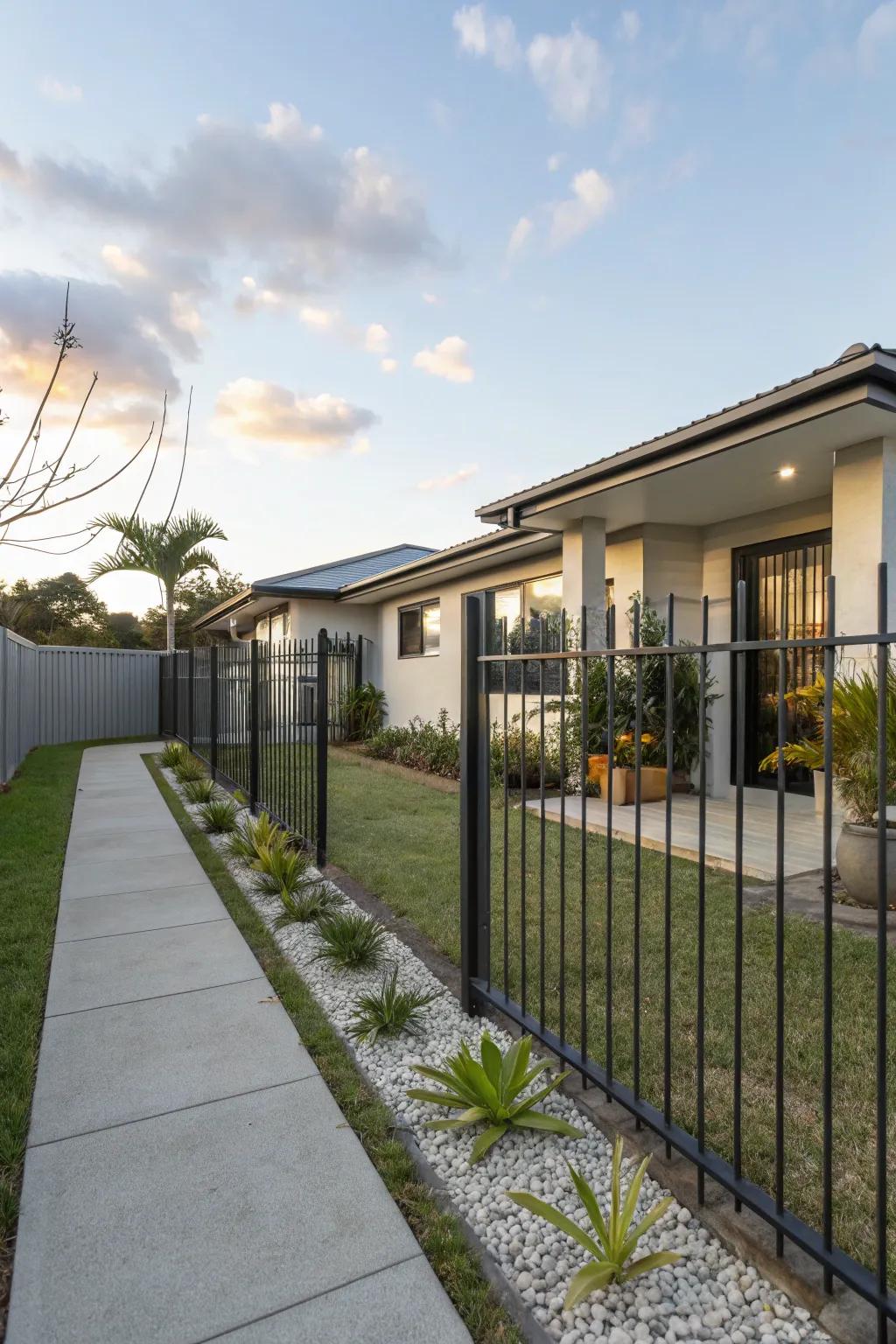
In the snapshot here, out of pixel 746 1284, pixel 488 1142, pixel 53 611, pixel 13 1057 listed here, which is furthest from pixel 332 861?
pixel 53 611

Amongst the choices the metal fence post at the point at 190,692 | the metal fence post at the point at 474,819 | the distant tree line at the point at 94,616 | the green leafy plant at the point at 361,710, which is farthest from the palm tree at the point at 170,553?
the metal fence post at the point at 474,819

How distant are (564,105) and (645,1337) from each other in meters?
9.59

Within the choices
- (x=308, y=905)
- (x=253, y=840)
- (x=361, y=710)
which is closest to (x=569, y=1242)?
(x=308, y=905)

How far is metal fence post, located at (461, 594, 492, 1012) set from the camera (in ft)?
9.78

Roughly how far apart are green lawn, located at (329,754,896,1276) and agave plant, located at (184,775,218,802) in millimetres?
2551

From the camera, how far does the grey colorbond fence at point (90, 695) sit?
48.0 ft

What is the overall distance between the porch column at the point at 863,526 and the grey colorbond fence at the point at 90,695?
484 inches

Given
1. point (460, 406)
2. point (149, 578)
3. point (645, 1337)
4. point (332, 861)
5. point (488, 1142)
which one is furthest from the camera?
point (149, 578)

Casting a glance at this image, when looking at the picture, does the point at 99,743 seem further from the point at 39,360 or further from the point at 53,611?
the point at 53,611

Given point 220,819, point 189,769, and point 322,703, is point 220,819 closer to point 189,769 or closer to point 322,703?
point 322,703

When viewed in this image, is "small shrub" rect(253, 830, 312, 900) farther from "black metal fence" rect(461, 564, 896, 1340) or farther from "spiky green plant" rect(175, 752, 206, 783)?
"spiky green plant" rect(175, 752, 206, 783)

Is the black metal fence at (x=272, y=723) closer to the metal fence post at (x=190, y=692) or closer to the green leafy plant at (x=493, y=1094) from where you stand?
the metal fence post at (x=190, y=692)

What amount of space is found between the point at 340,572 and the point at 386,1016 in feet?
47.4

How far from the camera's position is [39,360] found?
12.4ft
